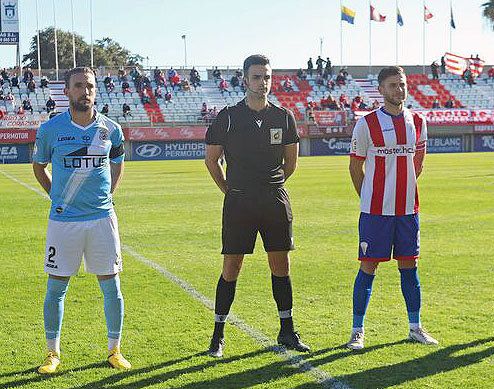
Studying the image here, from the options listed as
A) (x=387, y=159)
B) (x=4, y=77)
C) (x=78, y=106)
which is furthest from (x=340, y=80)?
(x=78, y=106)

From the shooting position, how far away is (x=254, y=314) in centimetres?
646

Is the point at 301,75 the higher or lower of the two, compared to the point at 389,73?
higher

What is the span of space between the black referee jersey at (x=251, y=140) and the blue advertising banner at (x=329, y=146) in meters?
41.1

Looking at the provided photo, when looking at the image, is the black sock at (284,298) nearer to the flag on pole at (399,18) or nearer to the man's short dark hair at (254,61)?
the man's short dark hair at (254,61)

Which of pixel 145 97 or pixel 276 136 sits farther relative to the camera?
pixel 145 97

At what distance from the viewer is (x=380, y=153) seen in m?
5.48

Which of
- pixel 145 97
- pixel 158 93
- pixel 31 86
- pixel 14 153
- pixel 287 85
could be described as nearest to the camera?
pixel 14 153

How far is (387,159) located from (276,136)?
0.83 m

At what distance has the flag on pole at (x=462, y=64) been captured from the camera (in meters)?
52.5

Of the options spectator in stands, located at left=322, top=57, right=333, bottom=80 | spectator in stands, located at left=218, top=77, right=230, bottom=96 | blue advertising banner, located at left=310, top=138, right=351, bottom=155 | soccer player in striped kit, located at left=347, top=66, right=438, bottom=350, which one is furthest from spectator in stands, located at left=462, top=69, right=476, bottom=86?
A: soccer player in striped kit, located at left=347, top=66, right=438, bottom=350

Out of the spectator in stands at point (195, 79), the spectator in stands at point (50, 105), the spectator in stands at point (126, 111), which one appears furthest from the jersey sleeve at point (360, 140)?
the spectator in stands at point (195, 79)

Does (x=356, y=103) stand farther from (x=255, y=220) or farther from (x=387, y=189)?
(x=255, y=220)

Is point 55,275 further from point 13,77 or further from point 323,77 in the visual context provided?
point 323,77

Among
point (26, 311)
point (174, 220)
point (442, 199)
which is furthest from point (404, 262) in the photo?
point (442, 199)
